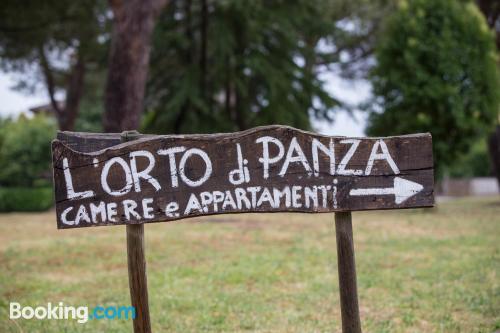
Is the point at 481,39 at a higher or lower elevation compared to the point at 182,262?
higher

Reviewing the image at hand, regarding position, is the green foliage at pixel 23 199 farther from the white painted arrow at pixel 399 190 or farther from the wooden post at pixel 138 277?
the white painted arrow at pixel 399 190

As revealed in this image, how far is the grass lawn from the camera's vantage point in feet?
15.9

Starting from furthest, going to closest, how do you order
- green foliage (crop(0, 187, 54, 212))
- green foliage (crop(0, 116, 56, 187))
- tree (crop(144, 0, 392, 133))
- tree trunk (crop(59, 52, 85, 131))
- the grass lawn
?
tree trunk (crop(59, 52, 85, 131)) < green foliage (crop(0, 116, 56, 187)) < green foliage (crop(0, 187, 54, 212)) < tree (crop(144, 0, 392, 133)) < the grass lawn

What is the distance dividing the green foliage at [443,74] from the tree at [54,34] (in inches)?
357

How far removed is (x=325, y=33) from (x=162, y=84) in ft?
17.9

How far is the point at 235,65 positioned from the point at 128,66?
17.7ft

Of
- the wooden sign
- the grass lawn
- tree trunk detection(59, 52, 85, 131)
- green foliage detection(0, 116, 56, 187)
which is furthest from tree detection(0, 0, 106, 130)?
the wooden sign

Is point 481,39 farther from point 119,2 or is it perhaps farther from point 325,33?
point 119,2

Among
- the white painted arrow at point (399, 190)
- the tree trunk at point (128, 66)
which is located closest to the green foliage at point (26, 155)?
the tree trunk at point (128, 66)

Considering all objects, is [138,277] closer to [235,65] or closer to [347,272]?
[347,272]

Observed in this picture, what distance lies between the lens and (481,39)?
14.6m

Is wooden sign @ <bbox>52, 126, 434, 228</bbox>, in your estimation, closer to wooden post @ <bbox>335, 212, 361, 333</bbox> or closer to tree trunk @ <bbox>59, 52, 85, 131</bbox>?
wooden post @ <bbox>335, 212, 361, 333</bbox>

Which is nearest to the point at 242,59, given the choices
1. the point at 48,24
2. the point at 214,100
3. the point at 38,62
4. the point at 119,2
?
the point at 214,100

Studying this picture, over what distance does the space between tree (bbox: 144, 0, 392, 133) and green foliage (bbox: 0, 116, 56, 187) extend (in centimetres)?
577
